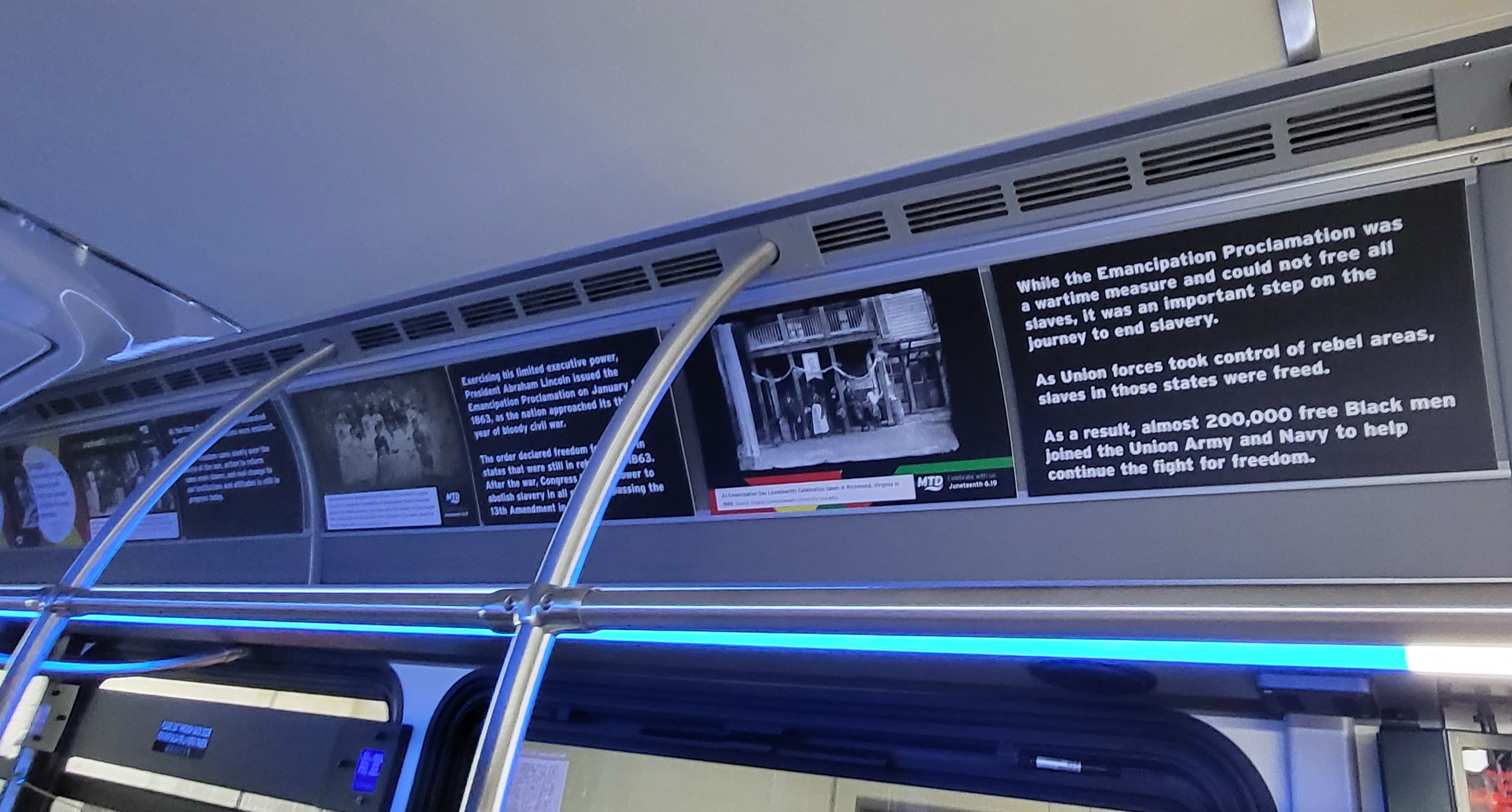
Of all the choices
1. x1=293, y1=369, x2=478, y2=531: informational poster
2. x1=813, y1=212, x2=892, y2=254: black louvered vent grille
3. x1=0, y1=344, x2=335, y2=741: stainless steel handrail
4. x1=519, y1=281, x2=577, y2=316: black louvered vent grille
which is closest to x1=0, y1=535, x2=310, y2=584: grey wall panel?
x1=293, y1=369, x2=478, y2=531: informational poster

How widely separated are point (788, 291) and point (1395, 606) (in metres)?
1.23

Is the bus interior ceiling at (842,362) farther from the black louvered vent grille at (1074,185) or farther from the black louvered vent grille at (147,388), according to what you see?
the black louvered vent grille at (147,388)

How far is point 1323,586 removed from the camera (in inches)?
40.3

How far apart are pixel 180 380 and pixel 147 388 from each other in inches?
8.0

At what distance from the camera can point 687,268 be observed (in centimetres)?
189

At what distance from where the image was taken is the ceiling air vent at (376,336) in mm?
2328

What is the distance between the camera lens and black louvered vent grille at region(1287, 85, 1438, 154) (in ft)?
4.40

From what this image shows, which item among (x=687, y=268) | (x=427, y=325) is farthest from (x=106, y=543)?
(x=687, y=268)

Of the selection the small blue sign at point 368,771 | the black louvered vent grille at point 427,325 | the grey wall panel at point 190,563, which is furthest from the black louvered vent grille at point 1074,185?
the grey wall panel at point 190,563

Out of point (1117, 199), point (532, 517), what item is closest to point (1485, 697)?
point (1117, 199)

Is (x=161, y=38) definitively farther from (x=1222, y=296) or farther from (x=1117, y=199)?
(x=1222, y=296)

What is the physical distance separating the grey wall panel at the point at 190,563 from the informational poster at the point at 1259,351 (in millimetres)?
Result: 2409

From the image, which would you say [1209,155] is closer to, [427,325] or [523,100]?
[523,100]

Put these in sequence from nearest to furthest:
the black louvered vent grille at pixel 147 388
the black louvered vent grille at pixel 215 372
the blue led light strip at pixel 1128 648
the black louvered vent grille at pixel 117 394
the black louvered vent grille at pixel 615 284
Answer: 1. the blue led light strip at pixel 1128 648
2. the black louvered vent grille at pixel 615 284
3. the black louvered vent grille at pixel 215 372
4. the black louvered vent grille at pixel 147 388
5. the black louvered vent grille at pixel 117 394
